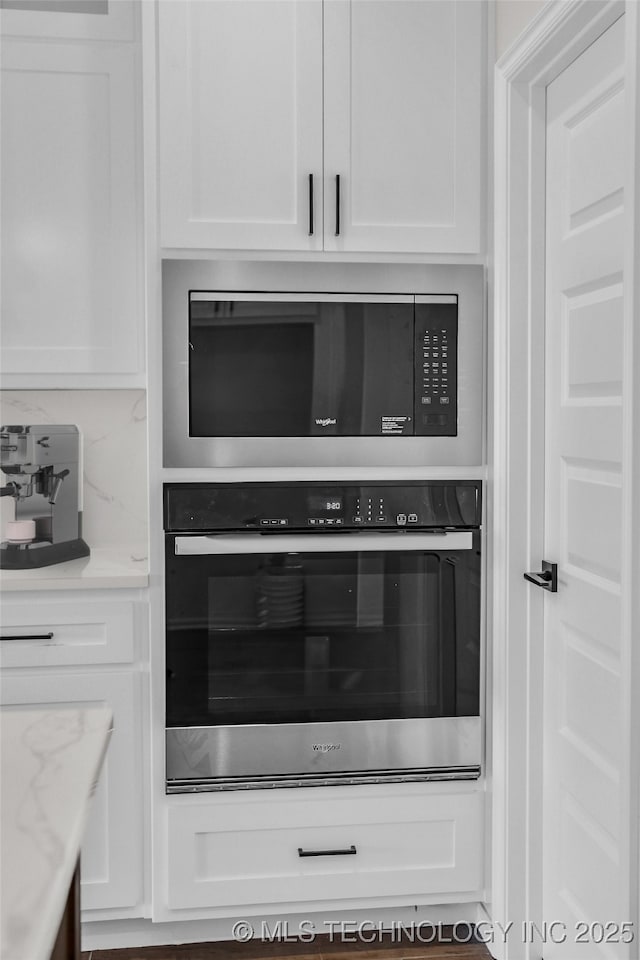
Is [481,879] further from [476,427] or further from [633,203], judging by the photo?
[633,203]

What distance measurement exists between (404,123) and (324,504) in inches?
38.1

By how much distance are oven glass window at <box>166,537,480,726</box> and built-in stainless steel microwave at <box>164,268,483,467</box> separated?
0.87ft

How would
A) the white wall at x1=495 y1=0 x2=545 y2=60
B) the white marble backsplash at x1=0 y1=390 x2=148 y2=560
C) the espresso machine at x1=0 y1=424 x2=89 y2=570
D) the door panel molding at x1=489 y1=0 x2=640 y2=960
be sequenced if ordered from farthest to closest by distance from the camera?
the white marble backsplash at x1=0 y1=390 x2=148 y2=560 < the espresso machine at x1=0 y1=424 x2=89 y2=570 < the door panel molding at x1=489 y1=0 x2=640 y2=960 < the white wall at x1=495 y1=0 x2=545 y2=60

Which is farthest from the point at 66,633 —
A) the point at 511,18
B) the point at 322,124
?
the point at 511,18

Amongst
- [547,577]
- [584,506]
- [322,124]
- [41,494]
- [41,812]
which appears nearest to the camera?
[41,812]

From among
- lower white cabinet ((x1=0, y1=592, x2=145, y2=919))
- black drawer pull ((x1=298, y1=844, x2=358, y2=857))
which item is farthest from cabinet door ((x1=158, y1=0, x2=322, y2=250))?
black drawer pull ((x1=298, y1=844, x2=358, y2=857))

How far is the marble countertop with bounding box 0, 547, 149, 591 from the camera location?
6.67 ft

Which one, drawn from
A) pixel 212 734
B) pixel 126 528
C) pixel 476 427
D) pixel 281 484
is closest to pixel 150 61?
pixel 281 484

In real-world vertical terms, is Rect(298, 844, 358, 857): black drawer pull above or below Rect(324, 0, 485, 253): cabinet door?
below

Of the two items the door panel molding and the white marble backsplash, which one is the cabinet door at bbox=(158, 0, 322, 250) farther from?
the white marble backsplash

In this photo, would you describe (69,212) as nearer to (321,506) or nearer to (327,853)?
(321,506)

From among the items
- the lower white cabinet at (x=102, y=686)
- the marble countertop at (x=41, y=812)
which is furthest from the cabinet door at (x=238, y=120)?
the marble countertop at (x=41, y=812)

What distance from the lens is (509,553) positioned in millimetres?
2033

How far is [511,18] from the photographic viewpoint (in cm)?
197
